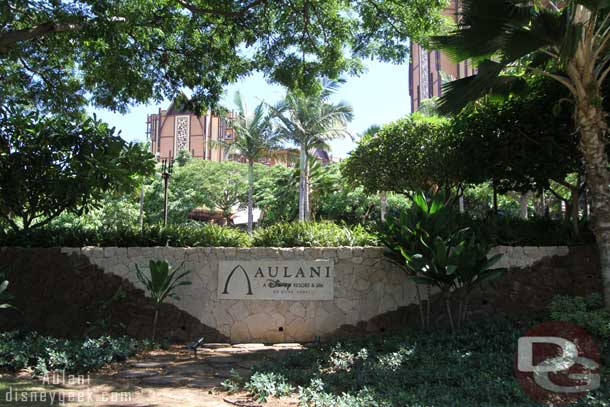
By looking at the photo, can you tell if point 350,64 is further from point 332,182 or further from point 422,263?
point 332,182

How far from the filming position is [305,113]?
2859cm

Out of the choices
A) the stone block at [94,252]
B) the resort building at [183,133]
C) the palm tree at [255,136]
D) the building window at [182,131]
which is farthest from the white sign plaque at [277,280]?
the building window at [182,131]

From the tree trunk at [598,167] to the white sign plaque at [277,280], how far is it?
4.27 meters

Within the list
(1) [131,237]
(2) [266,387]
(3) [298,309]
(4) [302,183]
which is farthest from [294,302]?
(4) [302,183]

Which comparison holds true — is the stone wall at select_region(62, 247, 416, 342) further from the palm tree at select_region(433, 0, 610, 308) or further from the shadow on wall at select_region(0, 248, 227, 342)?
the palm tree at select_region(433, 0, 610, 308)

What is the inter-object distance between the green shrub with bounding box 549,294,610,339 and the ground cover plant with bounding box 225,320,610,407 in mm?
316

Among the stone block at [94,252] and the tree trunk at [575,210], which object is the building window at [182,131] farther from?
the tree trunk at [575,210]

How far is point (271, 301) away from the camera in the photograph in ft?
30.5

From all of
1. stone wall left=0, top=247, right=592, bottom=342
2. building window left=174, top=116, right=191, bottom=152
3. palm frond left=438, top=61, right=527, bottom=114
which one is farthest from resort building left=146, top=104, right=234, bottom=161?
palm frond left=438, top=61, right=527, bottom=114

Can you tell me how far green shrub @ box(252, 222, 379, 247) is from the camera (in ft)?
31.0

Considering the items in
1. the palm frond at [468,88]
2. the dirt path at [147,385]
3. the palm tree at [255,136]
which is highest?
the palm tree at [255,136]

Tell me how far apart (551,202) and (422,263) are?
2405 cm

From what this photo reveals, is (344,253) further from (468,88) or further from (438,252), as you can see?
(468,88)

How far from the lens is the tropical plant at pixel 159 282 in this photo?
871cm
